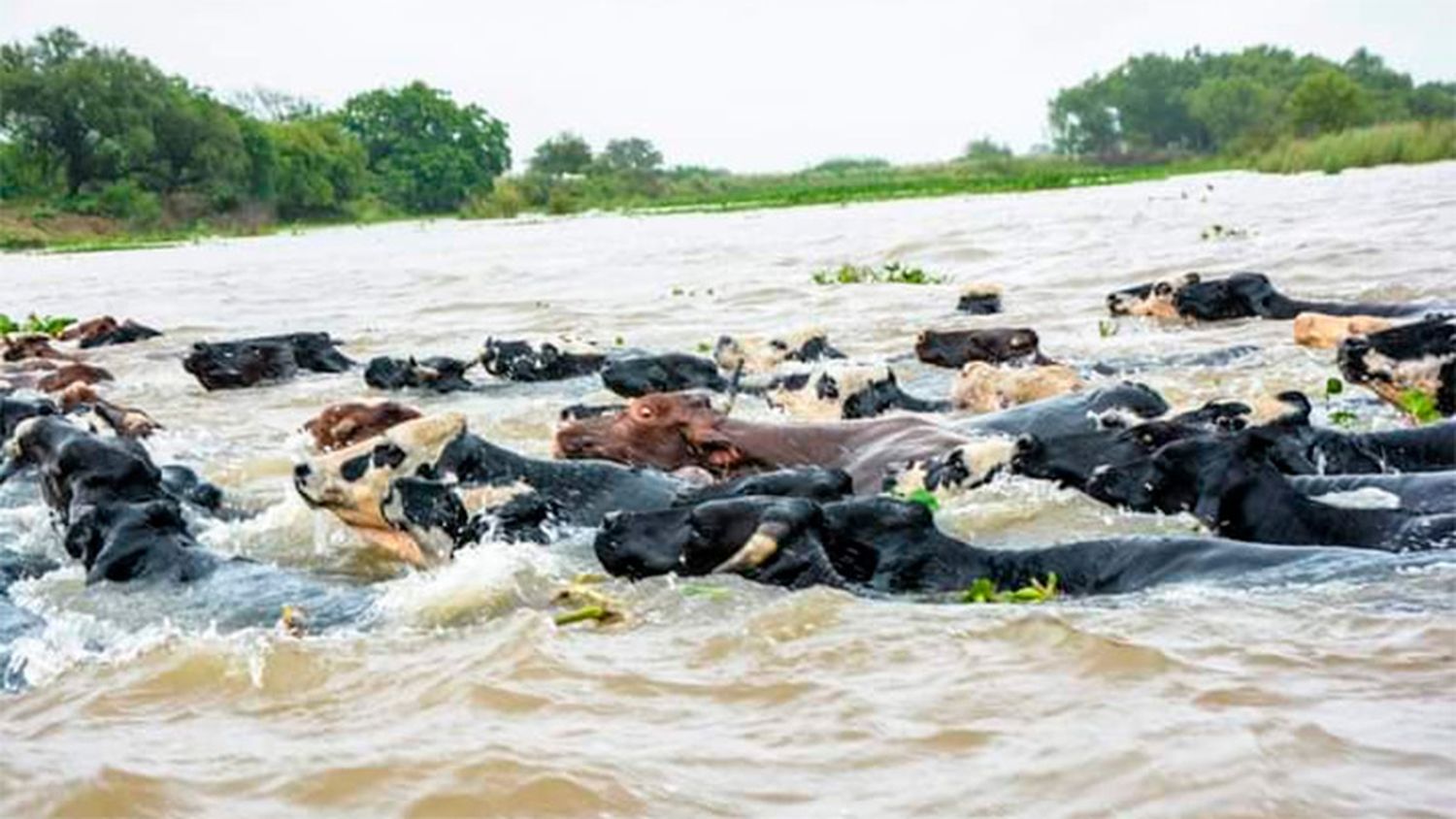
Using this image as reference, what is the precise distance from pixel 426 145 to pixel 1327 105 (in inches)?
1914

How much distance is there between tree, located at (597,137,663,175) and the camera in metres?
97.1

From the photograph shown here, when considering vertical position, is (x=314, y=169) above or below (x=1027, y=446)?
below

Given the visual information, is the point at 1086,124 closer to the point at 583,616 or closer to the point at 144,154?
the point at 144,154

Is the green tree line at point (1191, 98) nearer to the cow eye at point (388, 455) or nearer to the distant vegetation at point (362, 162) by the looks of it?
the distant vegetation at point (362, 162)

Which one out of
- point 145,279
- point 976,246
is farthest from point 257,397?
point 145,279

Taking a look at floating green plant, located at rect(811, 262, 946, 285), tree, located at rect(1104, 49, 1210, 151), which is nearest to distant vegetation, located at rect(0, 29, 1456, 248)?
tree, located at rect(1104, 49, 1210, 151)

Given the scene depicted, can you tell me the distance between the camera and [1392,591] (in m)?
4.34

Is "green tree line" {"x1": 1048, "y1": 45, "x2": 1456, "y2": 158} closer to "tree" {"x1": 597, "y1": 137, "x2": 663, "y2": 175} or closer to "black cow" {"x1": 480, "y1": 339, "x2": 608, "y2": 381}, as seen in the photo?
"tree" {"x1": 597, "y1": 137, "x2": 663, "y2": 175}

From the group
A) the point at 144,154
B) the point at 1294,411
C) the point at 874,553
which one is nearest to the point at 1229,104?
the point at 144,154

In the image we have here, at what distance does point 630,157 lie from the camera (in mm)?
103812

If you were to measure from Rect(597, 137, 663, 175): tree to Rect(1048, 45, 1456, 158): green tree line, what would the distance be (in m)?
28.6

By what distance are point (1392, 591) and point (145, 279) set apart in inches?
1080

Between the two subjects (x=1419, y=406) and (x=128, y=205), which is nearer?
(x=1419, y=406)

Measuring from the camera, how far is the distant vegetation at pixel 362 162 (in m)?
59.3
